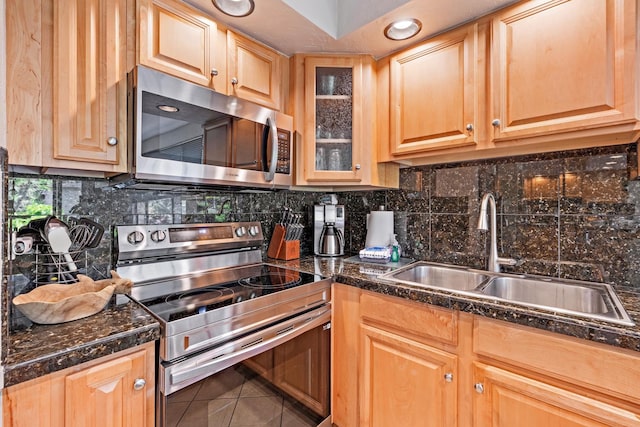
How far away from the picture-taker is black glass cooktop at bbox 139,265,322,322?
41.6 inches

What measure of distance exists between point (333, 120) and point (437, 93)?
22.2 inches

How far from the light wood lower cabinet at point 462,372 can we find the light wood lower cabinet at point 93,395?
852mm

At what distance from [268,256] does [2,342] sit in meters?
1.31

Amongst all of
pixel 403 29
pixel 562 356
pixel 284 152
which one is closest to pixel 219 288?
pixel 284 152

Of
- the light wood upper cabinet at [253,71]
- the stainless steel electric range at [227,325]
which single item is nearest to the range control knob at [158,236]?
the stainless steel electric range at [227,325]

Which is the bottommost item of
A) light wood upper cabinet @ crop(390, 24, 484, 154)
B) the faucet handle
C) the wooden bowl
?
the wooden bowl

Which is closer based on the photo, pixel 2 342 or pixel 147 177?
pixel 2 342

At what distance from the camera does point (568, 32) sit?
1167mm

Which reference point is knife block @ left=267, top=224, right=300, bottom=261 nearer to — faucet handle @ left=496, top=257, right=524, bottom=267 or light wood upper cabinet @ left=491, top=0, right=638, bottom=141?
faucet handle @ left=496, top=257, right=524, bottom=267

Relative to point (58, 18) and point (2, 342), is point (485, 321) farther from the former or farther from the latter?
point (58, 18)

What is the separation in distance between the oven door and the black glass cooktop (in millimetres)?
142

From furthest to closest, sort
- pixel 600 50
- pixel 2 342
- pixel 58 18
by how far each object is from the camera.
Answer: pixel 600 50, pixel 58 18, pixel 2 342

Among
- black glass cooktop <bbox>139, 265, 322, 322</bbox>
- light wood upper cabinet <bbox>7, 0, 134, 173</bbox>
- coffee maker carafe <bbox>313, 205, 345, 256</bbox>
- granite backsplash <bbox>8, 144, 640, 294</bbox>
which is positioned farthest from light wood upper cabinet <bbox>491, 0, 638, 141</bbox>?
light wood upper cabinet <bbox>7, 0, 134, 173</bbox>

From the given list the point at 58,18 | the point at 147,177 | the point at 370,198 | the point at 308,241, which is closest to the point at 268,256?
the point at 308,241
